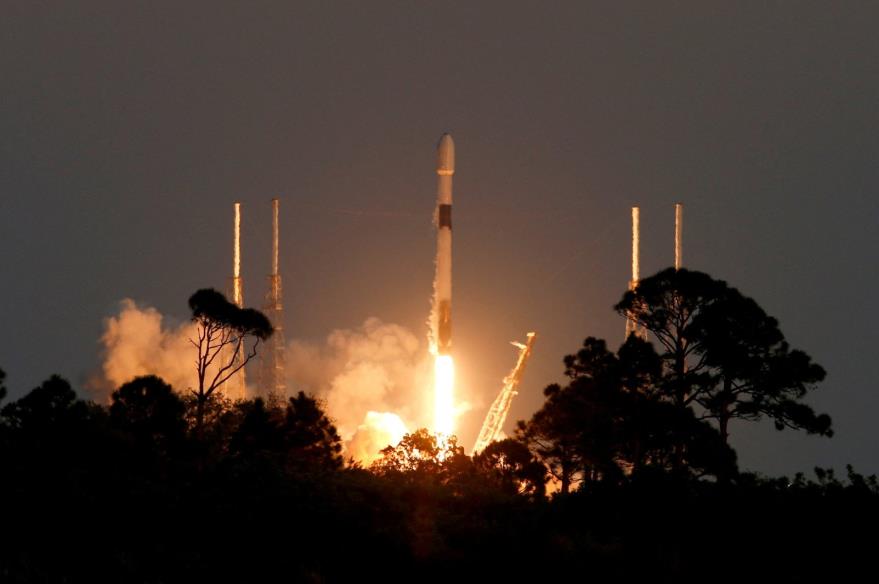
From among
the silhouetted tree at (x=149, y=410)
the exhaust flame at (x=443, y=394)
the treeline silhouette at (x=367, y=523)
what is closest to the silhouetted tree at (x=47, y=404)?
the silhouetted tree at (x=149, y=410)

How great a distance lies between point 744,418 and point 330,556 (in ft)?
151

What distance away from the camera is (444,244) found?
147 meters

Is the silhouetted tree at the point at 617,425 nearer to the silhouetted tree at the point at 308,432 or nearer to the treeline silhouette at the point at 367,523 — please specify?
the silhouetted tree at the point at 308,432

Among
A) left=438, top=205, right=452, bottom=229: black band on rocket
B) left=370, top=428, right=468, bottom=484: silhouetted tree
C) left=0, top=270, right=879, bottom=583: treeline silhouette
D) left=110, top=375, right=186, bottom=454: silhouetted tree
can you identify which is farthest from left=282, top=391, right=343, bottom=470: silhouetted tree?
left=0, top=270, right=879, bottom=583: treeline silhouette

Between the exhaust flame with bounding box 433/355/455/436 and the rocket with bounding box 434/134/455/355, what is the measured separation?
0.99 metres

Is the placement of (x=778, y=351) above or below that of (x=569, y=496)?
above

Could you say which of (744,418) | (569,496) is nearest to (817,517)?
(569,496)

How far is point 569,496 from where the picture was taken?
53.3 m

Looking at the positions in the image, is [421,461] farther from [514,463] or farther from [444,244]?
[444,244]

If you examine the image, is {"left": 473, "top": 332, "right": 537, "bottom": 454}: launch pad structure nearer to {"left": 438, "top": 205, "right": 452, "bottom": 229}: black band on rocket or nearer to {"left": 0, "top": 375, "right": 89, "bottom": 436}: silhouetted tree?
{"left": 438, "top": 205, "right": 452, "bottom": 229}: black band on rocket

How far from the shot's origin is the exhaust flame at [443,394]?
14638cm

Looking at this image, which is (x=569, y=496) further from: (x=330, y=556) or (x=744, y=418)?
(x=744, y=418)

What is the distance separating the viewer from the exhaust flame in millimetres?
Answer: 146375

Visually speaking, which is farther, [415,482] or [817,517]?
[415,482]
